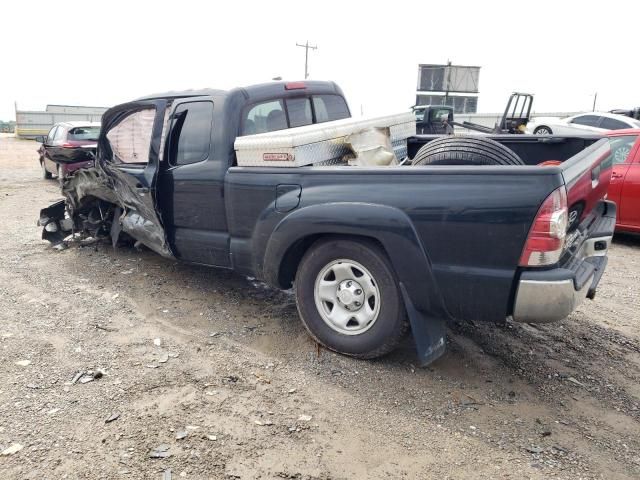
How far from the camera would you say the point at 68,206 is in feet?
20.6

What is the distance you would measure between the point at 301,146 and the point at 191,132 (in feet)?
4.18

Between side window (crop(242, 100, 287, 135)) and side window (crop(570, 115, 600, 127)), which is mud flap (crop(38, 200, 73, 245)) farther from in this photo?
side window (crop(570, 115, 600, 127))

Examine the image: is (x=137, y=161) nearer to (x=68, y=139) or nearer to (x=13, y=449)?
(x=13, y=449)

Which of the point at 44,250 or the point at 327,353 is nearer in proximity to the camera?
the point at 327,353

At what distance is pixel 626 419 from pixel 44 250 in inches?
249

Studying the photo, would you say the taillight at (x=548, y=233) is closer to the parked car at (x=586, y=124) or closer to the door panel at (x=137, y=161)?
the door panel at (x=137, y=161)

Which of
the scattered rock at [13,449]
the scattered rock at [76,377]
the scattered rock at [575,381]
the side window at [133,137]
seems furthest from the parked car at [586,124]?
the scattered rock at [13,449]

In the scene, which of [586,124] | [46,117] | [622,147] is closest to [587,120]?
[586,124]

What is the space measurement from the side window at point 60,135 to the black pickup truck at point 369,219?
830 centimetres

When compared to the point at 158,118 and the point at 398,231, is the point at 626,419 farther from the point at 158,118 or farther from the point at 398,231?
the point at 158,118

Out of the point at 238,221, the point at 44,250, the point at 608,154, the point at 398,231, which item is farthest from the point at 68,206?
the point at 608,154

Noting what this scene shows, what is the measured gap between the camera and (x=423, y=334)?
10.3 feet

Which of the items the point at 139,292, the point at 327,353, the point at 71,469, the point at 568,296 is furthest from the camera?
the point at 139,292

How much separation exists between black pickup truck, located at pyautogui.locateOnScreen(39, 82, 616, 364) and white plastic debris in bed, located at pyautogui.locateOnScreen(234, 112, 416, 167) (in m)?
0.10
